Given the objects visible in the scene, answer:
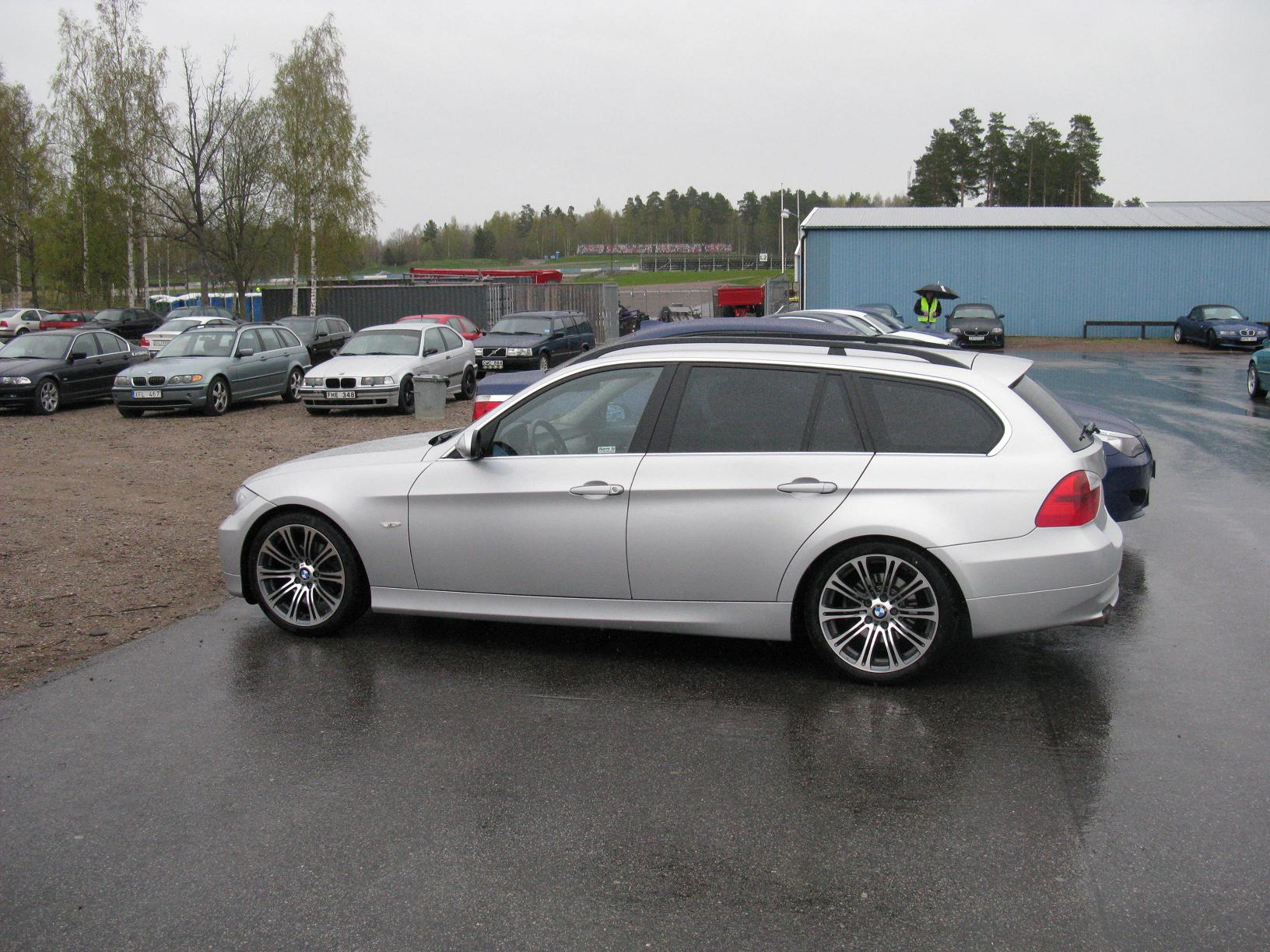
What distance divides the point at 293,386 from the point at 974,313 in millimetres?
27022

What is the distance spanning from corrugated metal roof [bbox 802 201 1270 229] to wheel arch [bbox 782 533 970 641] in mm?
43192

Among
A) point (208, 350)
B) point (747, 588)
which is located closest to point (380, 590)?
point (747, 588)

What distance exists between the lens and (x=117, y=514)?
10.2m

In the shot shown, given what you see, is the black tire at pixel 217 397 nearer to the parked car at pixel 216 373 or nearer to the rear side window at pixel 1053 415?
the parked car at pixel 216 373

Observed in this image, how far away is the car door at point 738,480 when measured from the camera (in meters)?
5.46

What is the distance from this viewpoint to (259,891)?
359cm

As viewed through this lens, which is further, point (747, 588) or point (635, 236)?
point (635, 236)

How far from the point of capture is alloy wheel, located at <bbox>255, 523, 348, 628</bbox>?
6.27 meters

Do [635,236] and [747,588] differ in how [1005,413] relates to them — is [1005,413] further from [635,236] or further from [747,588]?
[635,236]

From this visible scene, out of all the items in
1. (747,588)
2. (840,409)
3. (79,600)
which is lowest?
(79,600)

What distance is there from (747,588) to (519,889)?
228 centimetres

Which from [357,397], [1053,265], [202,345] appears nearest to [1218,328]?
[1053,265]

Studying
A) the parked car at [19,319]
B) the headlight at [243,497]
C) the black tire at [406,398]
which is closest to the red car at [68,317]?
the parked car at [19,319]

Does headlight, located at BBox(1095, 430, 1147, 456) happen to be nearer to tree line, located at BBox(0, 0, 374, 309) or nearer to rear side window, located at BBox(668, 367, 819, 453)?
rear side window, located at BBox(668, 367, 819, 453)
